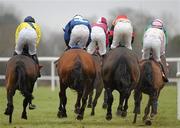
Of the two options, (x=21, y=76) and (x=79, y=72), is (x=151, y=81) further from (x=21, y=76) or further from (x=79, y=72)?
(x=21, y=76)

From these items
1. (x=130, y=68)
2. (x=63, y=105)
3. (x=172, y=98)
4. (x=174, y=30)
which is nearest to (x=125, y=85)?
(x=130, y=68)

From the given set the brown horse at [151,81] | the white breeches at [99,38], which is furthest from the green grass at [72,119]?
the white breeches at [99,38]

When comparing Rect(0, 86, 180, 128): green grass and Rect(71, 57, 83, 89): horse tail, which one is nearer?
Rect(0, 86, 180, 128): green grass

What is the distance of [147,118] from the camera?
59.0ft

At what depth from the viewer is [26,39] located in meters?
18.0

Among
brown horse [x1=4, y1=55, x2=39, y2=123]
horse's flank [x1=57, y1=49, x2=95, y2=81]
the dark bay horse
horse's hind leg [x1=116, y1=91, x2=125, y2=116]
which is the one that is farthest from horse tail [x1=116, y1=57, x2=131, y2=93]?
brown horse [x1=4, y1=55, x2=39, y2=123]

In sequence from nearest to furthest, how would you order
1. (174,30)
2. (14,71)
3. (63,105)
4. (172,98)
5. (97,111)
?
(14,71)
(63,105)
(97,111)
(172,98)
(174,30)

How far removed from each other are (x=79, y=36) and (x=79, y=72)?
3.69ft

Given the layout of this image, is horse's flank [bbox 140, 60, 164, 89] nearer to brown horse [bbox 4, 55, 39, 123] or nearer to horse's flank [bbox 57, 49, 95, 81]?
horse's flank [bbox 57, 49, 95, 81]

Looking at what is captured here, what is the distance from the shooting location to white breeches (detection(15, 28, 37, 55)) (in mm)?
17906

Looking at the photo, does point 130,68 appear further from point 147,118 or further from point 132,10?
point 132,10

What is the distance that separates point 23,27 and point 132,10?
39.6m

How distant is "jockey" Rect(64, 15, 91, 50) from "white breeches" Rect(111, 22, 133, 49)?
0.66 m

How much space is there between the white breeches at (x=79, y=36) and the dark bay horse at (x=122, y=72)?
3.17 feet
